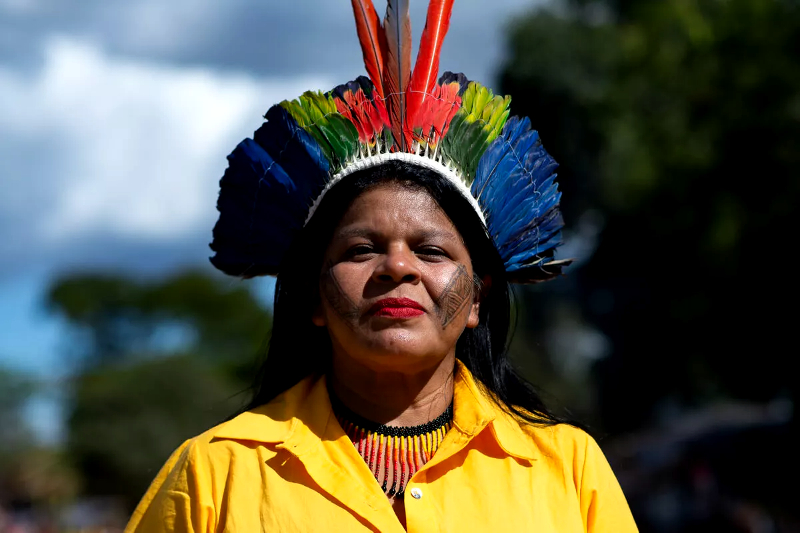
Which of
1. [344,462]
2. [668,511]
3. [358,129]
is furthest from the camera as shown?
[668,511]

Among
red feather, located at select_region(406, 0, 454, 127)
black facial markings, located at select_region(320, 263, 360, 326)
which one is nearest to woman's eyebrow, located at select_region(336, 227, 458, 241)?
black facial markings, located at select_region(320, 263, 360, 326)

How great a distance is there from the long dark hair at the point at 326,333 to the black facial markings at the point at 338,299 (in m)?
0.13

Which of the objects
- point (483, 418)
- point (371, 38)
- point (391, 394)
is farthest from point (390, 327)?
Answer: point (371, 38)

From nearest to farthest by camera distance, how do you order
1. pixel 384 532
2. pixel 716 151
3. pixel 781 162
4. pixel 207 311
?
pixel 384 532
pixel 781 162
pixel 716 151
pixel 207 311

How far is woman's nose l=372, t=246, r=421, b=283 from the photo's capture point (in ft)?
8.56

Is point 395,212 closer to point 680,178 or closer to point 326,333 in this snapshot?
point 326,333

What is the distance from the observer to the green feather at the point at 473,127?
9.38ft

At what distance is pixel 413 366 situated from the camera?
2.73 metres

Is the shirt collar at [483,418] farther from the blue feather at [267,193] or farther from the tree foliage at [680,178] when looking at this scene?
the tree foliage at [680,178]

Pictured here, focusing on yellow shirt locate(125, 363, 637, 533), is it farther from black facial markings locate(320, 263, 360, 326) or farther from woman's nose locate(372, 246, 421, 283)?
woman's nose locate(372, 246, 421, 283)

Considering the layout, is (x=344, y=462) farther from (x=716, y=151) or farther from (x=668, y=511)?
(x=716, y=151)

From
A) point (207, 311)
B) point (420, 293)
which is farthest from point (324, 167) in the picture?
point (207, 311)

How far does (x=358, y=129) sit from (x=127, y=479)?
25.5m

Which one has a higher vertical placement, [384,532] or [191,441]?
[191,441]
